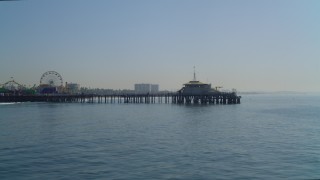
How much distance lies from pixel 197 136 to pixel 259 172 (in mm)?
14957

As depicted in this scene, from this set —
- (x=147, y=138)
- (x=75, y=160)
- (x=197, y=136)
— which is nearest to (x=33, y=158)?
(x=75, y=160)

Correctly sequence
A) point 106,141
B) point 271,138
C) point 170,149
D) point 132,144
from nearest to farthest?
1. point 170,149
2. point 132,144
3. point 106,141
4. point 271,138

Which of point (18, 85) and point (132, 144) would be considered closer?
point (132, 144)

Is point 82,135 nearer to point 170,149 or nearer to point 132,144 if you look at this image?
point 132,144

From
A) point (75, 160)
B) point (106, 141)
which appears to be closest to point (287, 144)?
point (106, 141)

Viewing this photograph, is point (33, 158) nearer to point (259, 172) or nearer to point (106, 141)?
point (106, 141)

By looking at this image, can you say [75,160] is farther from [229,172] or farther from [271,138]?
[271,138]

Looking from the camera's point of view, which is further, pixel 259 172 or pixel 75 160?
pixel 75 160

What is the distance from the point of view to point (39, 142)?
103 feet

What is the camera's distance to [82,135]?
3631 cm

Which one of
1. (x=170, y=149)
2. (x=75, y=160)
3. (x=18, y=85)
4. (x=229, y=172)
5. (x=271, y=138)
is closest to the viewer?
(x=229, y=172)

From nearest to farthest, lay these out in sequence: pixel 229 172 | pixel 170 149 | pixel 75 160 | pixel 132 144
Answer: pixel 229 172 < pixel 75 160 < pixel 170 149 < pixel 132 144

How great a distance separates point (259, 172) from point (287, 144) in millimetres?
10997

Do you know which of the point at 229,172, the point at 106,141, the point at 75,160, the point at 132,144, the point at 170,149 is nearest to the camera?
the point at 229,172
